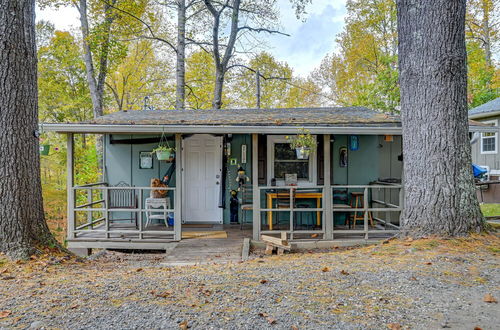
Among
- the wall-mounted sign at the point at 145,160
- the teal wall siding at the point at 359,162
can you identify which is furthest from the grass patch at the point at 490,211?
the wall-mounted sign at the point at 145,160

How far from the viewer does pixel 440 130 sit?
160 inches

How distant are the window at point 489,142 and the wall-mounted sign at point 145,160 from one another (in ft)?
39.2

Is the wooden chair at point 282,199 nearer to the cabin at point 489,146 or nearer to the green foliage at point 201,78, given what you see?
the cabin at point 489,146

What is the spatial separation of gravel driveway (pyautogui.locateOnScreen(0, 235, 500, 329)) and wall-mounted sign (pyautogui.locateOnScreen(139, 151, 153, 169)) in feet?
11.2

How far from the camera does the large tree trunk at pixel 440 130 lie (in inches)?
157

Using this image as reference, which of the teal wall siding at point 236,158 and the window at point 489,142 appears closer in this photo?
the teal wall siding at point 236,158

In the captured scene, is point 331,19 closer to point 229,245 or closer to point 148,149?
point 148,149

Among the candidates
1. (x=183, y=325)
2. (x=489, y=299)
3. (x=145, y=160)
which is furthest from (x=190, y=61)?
(x=489, y=299)

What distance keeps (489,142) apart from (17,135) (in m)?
14.7

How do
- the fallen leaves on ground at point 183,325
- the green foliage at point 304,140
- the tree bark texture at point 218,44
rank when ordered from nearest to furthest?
the fallen leaves on ground at point 183,325
the green foliage at point 304,140
the tree bark texture at point 218,44

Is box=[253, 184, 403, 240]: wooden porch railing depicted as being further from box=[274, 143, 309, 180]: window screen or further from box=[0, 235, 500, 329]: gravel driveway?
box=[0, 235, 500, 329]: gravel driveway

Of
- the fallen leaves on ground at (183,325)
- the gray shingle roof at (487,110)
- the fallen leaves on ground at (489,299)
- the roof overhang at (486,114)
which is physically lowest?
the fallen leaves on ground at (183,325)

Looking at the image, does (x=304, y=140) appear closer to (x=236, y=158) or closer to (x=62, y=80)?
(x=236, y=158)

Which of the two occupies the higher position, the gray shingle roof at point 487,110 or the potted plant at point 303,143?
the gray shingle roof at point 487,110
